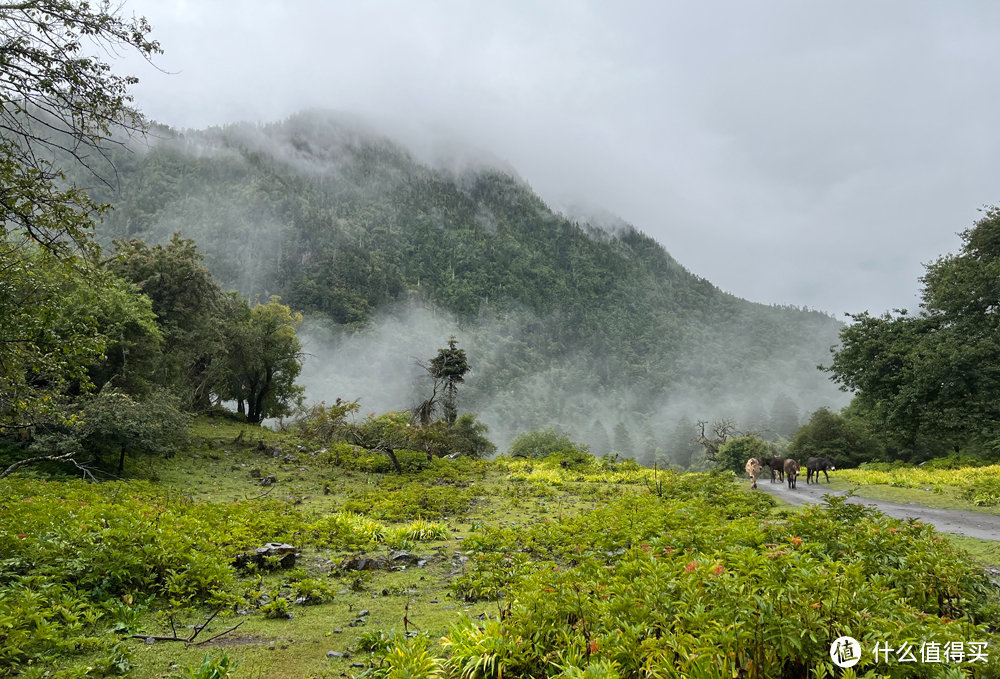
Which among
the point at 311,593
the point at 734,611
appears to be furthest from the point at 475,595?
the point at 734,611

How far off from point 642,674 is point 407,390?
13945 centimetres

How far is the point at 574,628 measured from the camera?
4734mm

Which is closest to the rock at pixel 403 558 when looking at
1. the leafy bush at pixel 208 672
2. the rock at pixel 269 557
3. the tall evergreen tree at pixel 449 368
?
the rock at pixel 269 557

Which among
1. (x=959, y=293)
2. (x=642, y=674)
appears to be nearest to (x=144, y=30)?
(x=642, y=674)

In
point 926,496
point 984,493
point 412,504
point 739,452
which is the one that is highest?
point 984,493

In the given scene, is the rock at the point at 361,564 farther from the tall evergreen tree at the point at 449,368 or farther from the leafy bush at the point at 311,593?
the tall evergreen tree at the point at 449,368

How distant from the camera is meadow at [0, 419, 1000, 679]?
3809mm

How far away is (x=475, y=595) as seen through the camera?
7.54m

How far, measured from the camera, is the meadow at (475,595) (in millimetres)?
3809

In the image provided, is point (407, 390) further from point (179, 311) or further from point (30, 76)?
point (30, 76)

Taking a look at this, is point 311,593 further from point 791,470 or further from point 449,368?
point 449,368

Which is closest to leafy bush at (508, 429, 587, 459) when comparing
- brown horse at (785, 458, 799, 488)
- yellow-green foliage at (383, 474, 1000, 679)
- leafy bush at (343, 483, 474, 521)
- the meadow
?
brown horse at (785, 458, 799, 488)

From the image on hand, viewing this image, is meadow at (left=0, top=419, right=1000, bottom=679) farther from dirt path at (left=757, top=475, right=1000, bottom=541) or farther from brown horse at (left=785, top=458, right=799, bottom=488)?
brown horse at (left=785, top=458, right=799, bottom=488)

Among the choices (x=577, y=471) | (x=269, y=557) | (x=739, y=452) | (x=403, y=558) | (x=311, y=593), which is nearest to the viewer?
(x=311, y=593)
